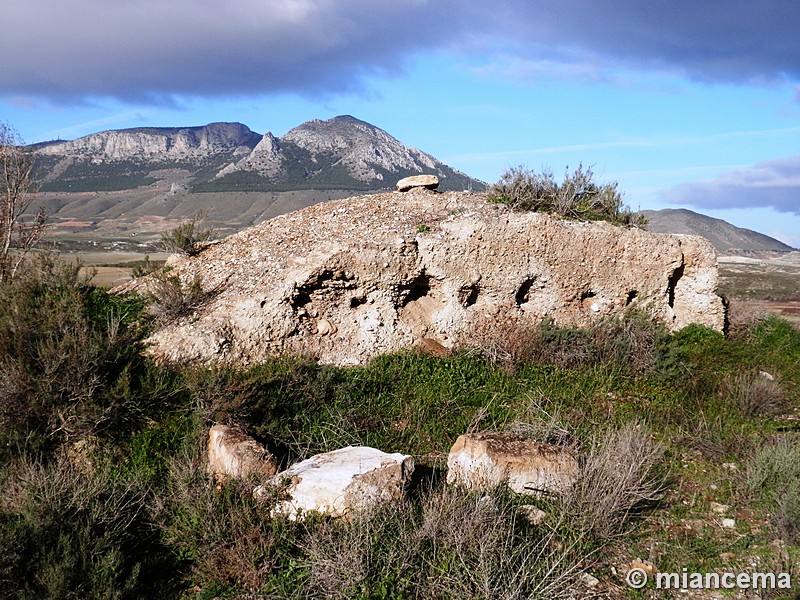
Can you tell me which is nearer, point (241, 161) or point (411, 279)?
point (411, 279)

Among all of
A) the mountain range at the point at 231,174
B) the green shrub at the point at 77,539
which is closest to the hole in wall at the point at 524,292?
the green shrub at the point at 77,539

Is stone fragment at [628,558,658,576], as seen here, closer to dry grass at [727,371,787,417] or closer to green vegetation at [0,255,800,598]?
green vegetation at [0,255,800,598]

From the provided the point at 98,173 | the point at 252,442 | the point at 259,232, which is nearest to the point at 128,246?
the point at 259,232

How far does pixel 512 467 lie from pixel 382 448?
5.75ft

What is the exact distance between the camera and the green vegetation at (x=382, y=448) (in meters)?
4.22

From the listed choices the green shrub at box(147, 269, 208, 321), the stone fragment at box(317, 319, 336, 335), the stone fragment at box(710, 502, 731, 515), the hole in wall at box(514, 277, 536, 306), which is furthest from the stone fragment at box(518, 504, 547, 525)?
the green shrub at box(147, 269, 208, 321)

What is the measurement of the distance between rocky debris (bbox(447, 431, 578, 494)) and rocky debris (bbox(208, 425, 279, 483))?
174cm

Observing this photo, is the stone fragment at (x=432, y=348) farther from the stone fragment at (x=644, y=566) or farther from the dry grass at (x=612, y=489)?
the stone fragment at (x=644, y=566)

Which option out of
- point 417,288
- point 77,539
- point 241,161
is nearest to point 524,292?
point 417,288

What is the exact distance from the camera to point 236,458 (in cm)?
534

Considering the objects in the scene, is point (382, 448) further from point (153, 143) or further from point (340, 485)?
point (153, 143)

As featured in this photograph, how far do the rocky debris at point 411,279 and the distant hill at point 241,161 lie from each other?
3701 inches

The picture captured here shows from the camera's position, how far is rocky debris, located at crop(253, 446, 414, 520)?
187 inches

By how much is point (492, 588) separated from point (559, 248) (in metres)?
6.73
